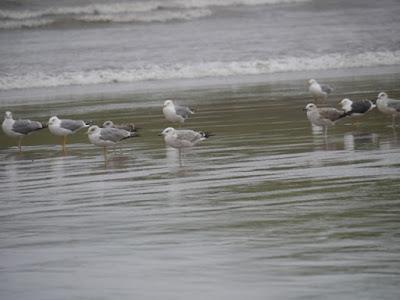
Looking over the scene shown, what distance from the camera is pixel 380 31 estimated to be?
39688mm

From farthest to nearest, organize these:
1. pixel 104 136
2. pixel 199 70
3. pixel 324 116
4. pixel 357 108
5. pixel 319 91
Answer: pixel 199 70, pixel 319 91, pixel 357 108, pixel 324 116, pixel 104 136

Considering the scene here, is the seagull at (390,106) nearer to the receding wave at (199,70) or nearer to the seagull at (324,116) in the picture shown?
the seagull at (324,116)

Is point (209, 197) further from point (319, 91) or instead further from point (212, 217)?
point (319, 91)

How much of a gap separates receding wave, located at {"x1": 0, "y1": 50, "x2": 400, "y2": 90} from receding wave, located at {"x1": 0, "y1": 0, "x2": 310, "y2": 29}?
57.3 ft

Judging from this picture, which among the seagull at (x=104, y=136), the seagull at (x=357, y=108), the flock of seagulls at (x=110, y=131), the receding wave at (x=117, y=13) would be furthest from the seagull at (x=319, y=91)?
the receding wave at (x=117, y=13)

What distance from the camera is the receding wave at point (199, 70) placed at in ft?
104

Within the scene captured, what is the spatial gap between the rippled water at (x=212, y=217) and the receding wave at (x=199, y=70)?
14.6 meters

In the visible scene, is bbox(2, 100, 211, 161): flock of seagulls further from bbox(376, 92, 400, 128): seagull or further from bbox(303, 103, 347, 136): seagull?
bbox(376, 92, 400, 128): seagull

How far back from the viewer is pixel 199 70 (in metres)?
32.5

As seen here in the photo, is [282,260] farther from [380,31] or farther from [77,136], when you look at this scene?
[380,31]

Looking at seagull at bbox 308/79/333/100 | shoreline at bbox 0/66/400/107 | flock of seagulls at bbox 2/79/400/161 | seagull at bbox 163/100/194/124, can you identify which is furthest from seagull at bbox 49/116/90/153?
shoreline at bbox 0/66/400/107

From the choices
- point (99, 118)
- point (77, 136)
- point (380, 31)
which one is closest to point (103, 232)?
point (77, 136)

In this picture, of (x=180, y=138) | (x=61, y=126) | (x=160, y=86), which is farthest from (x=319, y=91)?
(x=160, y=86)

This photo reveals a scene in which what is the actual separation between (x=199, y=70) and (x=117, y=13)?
837 inches
